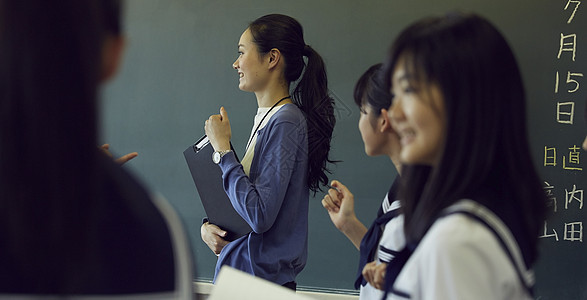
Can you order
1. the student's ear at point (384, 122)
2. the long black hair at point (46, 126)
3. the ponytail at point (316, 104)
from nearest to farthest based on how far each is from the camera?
1. the long black hair at point (46, 126)
2. the student's ear at point (384, 122)
3. the ponytail at point (316, 104)

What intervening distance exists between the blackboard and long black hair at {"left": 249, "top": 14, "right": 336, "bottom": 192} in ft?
2.37

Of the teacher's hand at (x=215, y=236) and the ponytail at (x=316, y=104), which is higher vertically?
the ponytail at (x=316, y=104)

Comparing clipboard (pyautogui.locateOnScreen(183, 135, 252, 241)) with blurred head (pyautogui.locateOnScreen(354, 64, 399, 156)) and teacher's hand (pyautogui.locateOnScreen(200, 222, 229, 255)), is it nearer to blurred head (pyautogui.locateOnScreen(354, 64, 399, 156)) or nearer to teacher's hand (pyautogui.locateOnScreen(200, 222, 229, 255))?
teacher's hand (pyautogui.locateOnScreen(200, 222, 229, 255))

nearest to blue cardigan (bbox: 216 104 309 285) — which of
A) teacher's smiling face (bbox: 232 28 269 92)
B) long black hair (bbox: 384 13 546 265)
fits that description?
teacher's smiling face (bbox: 232 28 269 92)

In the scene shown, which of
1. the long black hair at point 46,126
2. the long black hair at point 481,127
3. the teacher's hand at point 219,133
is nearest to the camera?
the long black hair at point 46,126

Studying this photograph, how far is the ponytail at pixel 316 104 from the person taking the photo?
1887mm

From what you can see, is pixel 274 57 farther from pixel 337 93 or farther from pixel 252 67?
pixel 337 93

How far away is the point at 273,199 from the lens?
5.46ft

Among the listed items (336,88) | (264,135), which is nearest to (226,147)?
(264,135)

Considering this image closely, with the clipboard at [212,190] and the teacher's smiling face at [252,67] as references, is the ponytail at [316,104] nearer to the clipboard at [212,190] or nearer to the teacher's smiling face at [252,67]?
the teacher's smiling face at [252,67]

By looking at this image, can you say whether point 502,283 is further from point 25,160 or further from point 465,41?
point 25,160

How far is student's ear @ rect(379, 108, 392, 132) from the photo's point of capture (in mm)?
1429

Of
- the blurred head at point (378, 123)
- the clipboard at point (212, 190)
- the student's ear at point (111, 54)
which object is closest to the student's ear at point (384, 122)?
the blurred head at point (378, 123)

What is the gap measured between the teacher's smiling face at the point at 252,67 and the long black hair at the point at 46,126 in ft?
4.31
